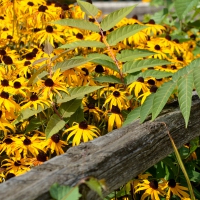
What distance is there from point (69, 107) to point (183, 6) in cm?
73

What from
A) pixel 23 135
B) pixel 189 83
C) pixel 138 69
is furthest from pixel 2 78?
pixel 189 83

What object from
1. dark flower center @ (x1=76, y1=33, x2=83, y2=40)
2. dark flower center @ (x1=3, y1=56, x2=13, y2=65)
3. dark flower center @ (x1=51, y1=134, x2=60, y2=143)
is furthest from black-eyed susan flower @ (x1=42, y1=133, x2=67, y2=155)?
dark flower center @ (x1=76, y1=33, x2=83, y2=40)

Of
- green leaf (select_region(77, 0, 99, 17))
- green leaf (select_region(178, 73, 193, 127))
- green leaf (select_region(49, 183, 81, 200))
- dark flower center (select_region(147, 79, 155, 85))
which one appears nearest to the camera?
green leaf (select_region(49, 183, 81, 200))

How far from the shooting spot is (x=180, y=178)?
3.22 meters

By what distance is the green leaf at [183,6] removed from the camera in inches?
116

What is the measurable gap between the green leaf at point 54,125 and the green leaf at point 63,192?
776mm

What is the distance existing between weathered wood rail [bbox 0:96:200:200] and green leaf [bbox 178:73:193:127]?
0.16 meters

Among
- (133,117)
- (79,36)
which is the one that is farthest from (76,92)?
(79,36)

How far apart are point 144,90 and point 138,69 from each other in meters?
0.17

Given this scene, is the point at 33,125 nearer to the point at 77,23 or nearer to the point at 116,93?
the point at 116,93

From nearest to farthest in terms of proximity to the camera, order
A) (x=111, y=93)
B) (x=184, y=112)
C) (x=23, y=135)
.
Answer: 1. (x=184, y=112)
2. (x=23, y=135)
3. (x=111, y=93)

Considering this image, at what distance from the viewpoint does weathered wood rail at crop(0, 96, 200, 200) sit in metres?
1.95

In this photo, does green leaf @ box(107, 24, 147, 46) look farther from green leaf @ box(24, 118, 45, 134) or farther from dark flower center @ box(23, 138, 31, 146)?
dark flower center @ box(23, 138, 31, 146)

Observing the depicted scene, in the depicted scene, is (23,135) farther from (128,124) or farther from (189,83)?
(189,83)
